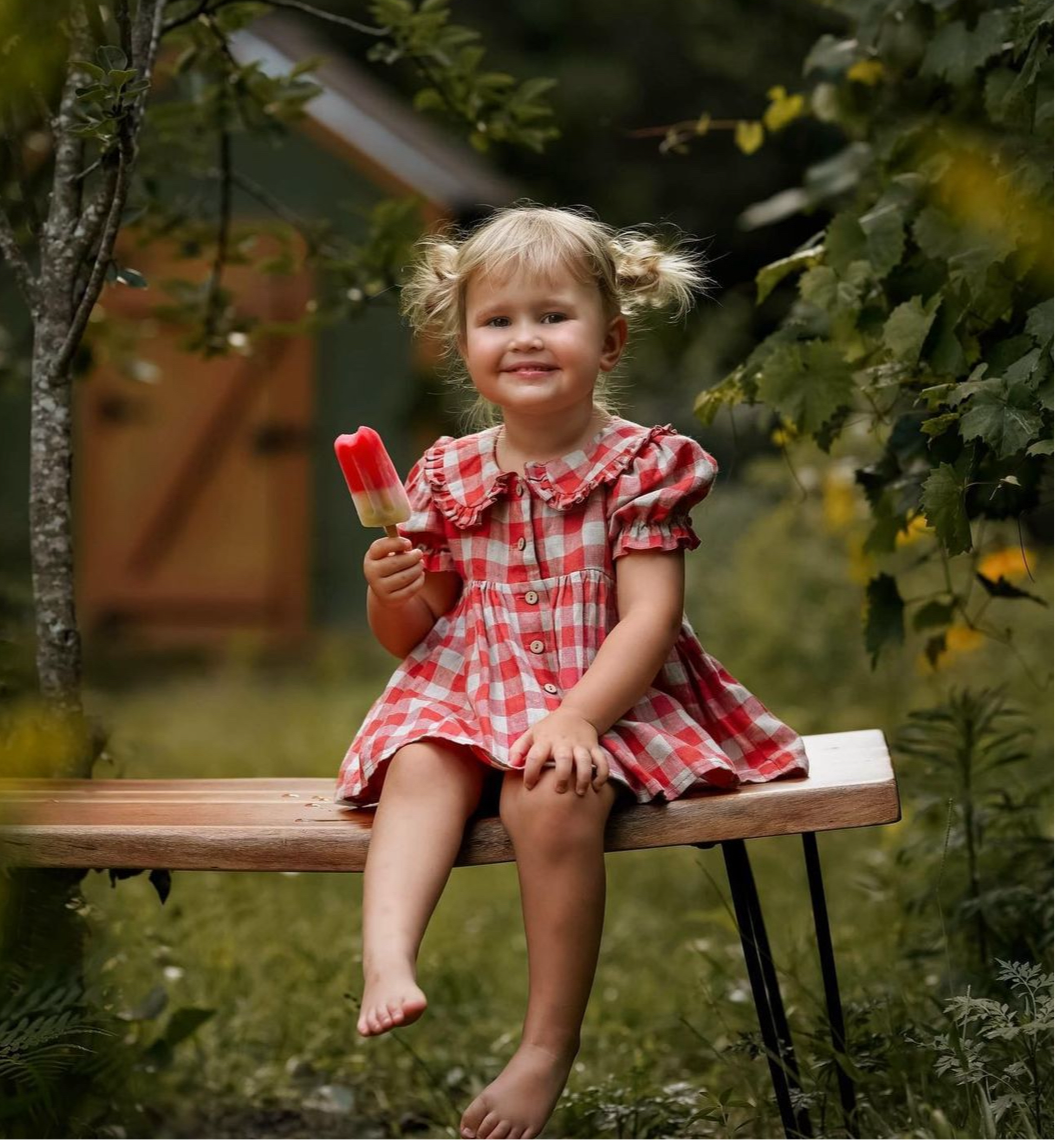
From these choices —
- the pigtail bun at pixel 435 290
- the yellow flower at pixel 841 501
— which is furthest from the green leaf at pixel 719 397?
the yellow flower at pixel 841 501

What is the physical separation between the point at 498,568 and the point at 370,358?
7.38m

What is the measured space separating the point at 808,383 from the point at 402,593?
79 centimetres

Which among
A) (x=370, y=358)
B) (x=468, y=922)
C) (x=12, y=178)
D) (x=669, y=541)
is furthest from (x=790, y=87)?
(x=669, y=541)

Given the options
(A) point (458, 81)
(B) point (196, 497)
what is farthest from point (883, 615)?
(B) point (196, 497)

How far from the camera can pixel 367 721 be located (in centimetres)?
243

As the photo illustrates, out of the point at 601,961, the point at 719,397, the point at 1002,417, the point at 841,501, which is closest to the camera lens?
the point at 1002,417

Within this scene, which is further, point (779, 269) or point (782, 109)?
point (782, 109)

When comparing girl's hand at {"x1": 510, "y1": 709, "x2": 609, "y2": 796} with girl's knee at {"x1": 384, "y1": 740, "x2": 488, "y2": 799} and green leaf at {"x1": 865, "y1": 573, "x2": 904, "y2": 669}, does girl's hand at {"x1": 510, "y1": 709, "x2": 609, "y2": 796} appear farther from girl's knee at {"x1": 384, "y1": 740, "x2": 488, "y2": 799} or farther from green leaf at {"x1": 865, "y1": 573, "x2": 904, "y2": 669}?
green leaf at {"x1": 865, "y1": 573, "x2": 904, "y2": 669}

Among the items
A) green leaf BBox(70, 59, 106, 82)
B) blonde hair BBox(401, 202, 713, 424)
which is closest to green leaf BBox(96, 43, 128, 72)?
green leaf BBox(70, 59, 106, 82)

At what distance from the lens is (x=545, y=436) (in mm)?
2498

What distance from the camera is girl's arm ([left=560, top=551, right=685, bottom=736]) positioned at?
224 centimetres

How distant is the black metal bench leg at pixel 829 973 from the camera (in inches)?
90.0

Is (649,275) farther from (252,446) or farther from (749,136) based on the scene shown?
(252,446)

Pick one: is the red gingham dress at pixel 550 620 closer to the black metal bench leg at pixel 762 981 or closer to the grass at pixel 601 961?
the black metal bench leg at pixel 762 981
